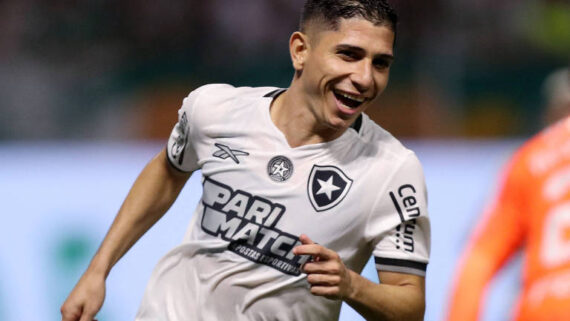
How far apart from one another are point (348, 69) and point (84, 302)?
1.23 meters

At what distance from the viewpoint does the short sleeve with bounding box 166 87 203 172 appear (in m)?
3.79

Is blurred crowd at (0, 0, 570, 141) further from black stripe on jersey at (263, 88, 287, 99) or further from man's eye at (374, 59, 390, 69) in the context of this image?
man's eye at (374, 59, 390, 69)

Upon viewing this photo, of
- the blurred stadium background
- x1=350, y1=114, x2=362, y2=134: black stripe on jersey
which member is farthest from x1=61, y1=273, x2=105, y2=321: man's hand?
the blurred stadium background

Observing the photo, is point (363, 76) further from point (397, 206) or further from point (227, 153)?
point (227, 153)

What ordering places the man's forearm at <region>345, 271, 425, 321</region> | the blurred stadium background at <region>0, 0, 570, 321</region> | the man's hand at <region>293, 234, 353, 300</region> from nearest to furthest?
the man's hand at <region>293, 234, 353, 300</region> < the man's forearm at <region>345, 271, 425, 321</region> < the blurred stadium background at <region>0, 0, 570, 321</region>

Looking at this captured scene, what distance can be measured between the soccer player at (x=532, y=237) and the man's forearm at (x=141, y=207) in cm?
155

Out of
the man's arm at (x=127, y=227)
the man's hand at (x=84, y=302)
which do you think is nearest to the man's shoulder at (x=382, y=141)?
the man's arm at (x=127, y=227)

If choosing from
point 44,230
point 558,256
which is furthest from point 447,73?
point 558,256

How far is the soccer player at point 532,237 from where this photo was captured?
2.56 m

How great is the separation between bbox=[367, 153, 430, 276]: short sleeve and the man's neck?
311 millimetres

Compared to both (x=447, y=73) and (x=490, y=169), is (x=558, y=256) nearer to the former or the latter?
(x=490, y=169)

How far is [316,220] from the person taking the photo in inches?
136

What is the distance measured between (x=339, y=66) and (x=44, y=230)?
10.5 ft

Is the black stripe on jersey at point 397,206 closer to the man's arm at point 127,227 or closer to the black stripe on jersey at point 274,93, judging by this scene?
the black stripe on jersey at point 274,93
